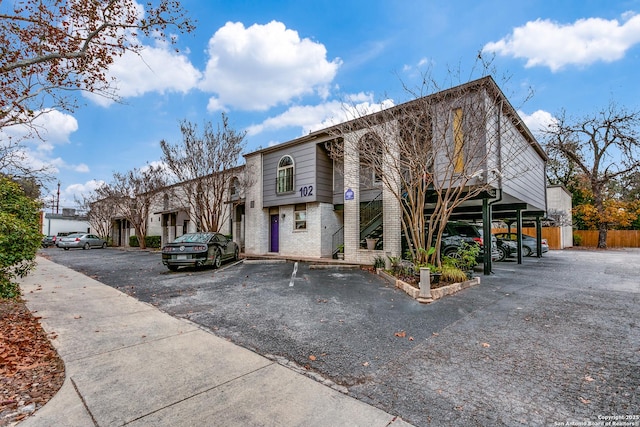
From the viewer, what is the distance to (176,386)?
9.45 ft

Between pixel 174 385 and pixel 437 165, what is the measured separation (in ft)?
28.3

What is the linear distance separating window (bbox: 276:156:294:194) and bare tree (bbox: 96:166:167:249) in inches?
435

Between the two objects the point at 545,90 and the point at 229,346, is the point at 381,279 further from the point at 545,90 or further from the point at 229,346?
the point at 545,90

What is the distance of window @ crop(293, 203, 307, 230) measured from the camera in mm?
14666

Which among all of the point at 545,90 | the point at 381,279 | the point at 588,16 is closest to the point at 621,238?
the point at 588,16

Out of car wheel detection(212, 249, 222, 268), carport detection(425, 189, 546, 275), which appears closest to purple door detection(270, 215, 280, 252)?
car wheel detection(212, 249, 222, 268)

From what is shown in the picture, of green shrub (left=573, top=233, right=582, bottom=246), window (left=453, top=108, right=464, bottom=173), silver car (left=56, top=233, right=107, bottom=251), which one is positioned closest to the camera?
window (left=453, top=108, right=464, bottom=173)

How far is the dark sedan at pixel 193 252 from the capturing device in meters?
10.5

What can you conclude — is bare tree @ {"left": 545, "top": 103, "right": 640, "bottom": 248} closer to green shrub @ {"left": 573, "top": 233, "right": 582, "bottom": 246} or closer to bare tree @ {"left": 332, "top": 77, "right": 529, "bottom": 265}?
green shrub @ {"left": 573, "top": 233, "right": 582, "bottom": 246}

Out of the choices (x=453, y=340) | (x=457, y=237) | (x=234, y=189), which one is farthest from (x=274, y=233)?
(x=453, y=340)

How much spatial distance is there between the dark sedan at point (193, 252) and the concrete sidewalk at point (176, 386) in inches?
221

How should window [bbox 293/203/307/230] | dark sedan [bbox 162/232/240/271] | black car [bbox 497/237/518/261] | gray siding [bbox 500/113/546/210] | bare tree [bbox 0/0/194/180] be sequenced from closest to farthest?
bare tree [bbox 0/0/194/180], gray siding [bbox 500/113/546/210], dark sedan [bbox 162/232/240/271], black car [bbox 497/237/518/261], window [bbox 293/203/307/230]

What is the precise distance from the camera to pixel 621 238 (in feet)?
85.1

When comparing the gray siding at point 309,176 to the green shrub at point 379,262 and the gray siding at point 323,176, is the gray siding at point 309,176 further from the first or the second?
the green shrub at point 379,262
